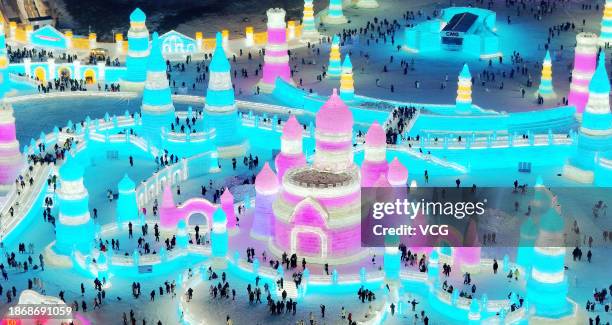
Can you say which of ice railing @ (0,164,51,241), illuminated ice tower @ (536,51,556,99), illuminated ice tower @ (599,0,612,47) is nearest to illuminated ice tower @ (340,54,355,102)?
illuminated ice tower @ (536,51,556,99)

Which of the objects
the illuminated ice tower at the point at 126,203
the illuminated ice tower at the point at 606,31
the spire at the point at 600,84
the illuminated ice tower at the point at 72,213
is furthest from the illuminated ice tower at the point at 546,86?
the illuminated ice tower at the point at 72,213

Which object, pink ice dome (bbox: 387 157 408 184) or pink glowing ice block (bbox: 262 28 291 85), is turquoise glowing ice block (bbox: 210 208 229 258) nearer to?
pink ice dome (bbox: 387 157 408 184)

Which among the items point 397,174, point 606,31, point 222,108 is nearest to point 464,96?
point 222,108

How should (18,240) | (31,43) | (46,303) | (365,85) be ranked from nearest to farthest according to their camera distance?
(46,303)
(18,240)
(365,85)
(31,43)

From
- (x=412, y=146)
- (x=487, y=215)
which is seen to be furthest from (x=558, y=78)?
(x=487, y=215)

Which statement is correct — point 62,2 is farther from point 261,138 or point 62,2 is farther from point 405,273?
point 405,273

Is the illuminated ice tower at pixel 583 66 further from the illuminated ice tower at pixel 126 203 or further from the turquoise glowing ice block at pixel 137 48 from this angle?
the illuminated ice tower at pixel 126 203

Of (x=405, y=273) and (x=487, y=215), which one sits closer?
(x=405, y=273)
